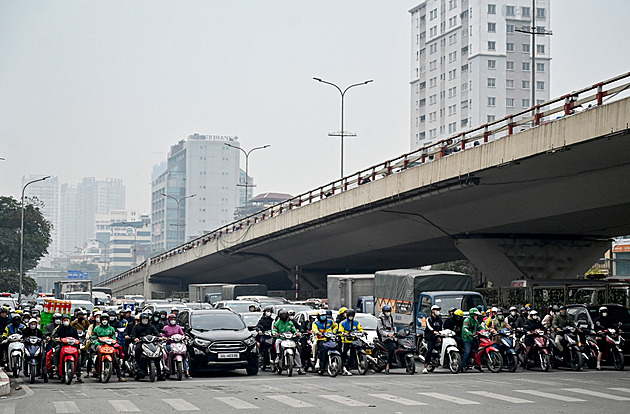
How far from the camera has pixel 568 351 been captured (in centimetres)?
2217

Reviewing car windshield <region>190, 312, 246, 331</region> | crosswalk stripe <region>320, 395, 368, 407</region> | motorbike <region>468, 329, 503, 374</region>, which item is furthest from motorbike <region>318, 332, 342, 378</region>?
crosswalk stripe <region>320, 395, 368, 407</region>

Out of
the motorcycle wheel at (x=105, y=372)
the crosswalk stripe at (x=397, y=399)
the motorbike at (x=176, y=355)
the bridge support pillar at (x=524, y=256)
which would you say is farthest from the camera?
the bridge support pillar at (x=524, y=256)

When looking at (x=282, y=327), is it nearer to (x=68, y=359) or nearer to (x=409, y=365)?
(x=409, y=365)

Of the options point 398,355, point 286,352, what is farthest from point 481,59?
point 286,352

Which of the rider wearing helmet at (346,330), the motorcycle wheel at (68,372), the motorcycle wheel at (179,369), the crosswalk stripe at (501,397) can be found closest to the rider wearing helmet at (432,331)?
the rider wearing helmet at (346,330)

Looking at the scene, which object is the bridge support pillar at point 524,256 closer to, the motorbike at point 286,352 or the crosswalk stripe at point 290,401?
the motorbike at point 286,352

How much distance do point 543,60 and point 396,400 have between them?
349 ft

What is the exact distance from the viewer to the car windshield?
21.6 meters

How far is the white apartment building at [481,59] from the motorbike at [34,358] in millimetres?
96079

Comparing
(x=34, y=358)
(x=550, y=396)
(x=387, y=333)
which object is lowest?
(x=550, y=396)

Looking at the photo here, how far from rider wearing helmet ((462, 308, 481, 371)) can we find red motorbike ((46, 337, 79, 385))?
325 inches

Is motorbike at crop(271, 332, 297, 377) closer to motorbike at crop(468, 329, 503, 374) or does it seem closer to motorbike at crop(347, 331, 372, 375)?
motorbike at crop(347, 331, 372, 375)

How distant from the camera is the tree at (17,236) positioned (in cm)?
7738

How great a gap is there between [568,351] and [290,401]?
379 inches
